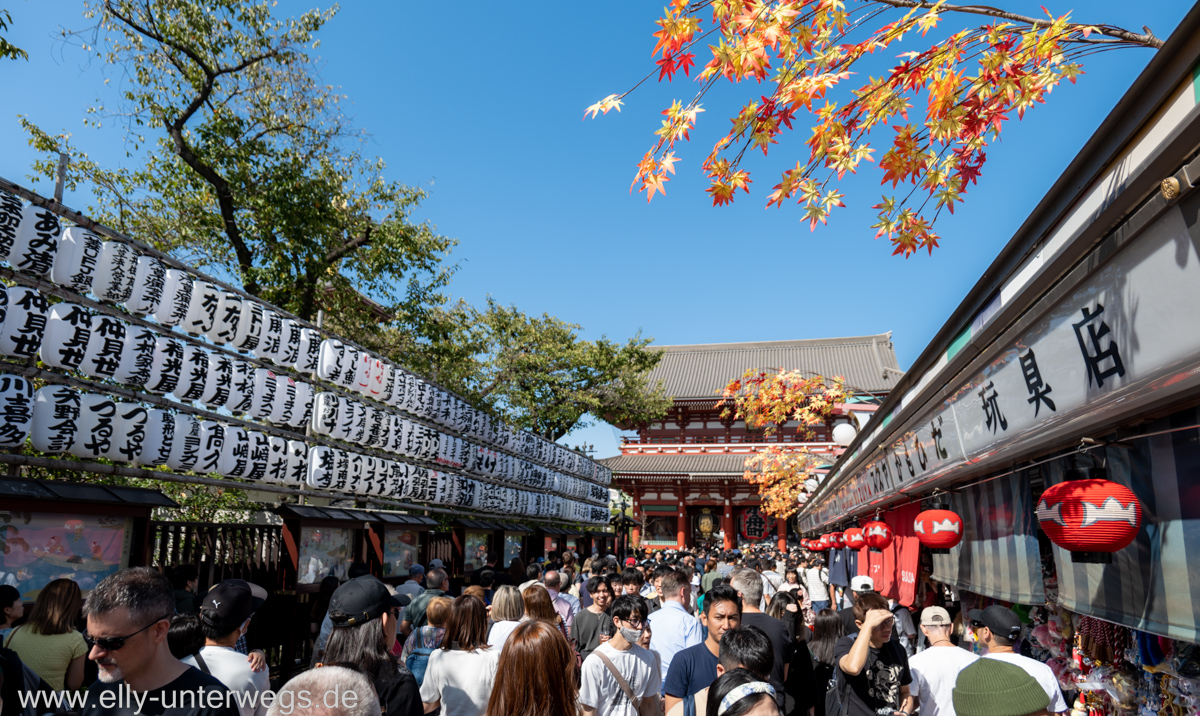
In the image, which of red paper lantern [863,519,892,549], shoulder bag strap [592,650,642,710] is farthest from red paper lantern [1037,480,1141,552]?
red paper lantern [863,519,892,549]

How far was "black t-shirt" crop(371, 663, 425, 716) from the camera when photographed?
3.44 metres

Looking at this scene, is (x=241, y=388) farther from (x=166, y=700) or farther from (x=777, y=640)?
(x=777, y=640)

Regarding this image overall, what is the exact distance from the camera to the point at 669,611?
573cm

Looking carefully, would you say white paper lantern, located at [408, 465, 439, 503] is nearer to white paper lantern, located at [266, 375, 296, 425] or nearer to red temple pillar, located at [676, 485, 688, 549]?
white paper lantern, located at [266, 375, 296, 425]

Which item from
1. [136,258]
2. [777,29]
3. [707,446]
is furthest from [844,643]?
[707,446]

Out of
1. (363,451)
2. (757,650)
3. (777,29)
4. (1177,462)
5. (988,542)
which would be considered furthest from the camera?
(363,451)

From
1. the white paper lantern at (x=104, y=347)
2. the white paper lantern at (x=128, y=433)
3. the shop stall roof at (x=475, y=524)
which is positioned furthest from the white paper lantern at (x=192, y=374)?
the shop stall roof at (x=475, y=524)

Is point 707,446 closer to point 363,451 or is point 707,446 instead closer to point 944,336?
point 363,451

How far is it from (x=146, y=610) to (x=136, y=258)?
638cm

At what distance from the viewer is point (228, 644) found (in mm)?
3592

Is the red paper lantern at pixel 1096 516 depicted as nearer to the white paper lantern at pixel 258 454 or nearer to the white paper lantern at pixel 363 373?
the white paper lantern at pixel 258 454

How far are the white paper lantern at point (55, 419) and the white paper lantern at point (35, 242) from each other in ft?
3.77

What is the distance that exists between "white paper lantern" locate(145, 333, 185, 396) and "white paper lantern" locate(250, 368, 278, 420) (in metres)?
1.33

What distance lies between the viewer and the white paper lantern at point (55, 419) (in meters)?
6.67
